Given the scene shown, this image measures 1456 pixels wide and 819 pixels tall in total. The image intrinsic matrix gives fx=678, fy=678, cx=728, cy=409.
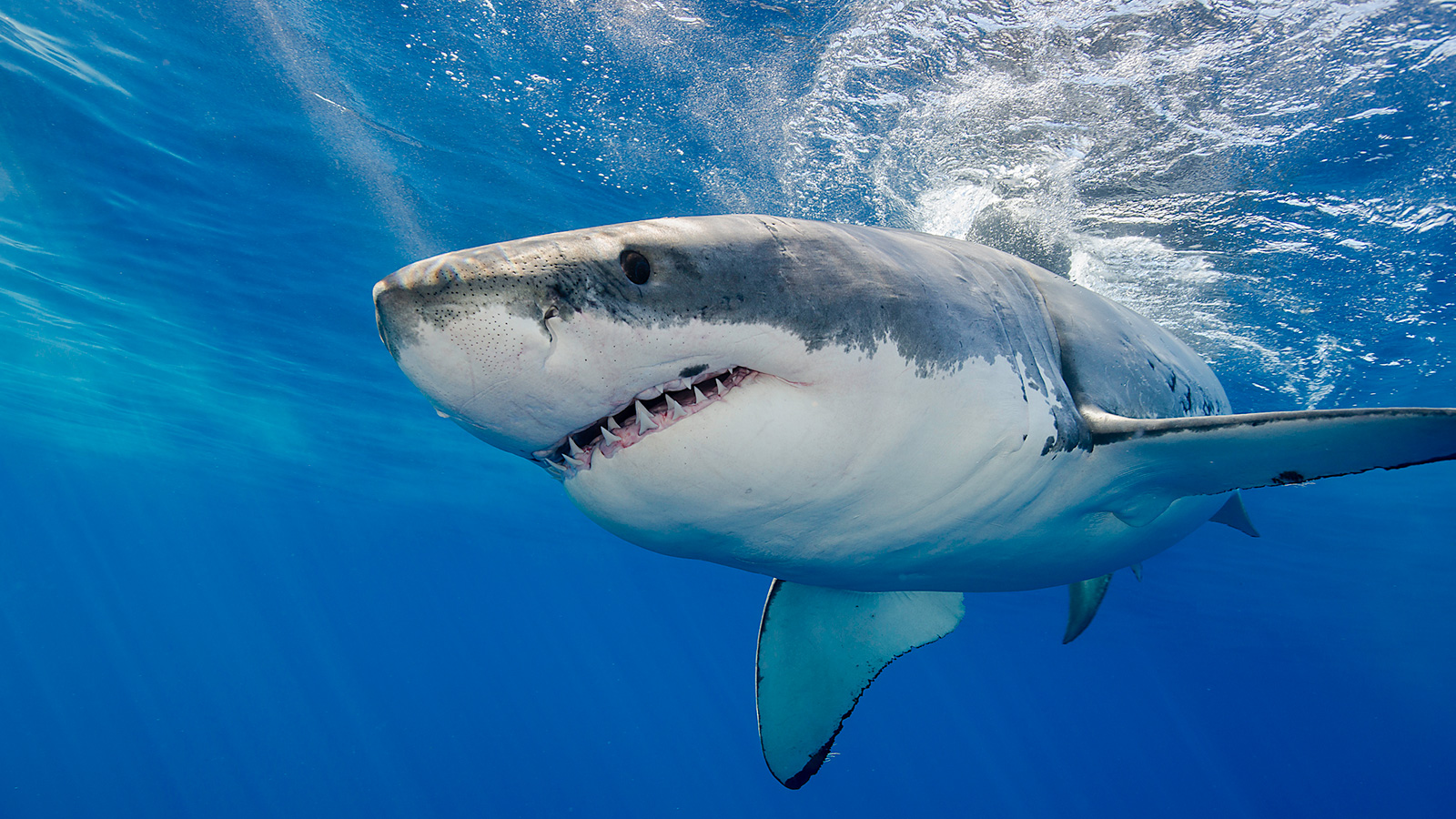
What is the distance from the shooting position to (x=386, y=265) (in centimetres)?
1274

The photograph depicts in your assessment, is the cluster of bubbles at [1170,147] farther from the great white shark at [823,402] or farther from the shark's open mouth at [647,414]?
the shark's open mouth at [647,414]

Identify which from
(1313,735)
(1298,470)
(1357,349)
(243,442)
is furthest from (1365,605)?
(1313,735)

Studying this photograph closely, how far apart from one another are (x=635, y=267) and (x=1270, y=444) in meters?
2.07

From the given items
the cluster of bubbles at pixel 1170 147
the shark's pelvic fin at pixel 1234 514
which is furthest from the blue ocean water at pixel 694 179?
the shark's pelvic fin at pixel 1234 514

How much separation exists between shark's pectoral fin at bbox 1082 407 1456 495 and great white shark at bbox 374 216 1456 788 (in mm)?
10

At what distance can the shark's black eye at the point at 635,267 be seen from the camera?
161cm

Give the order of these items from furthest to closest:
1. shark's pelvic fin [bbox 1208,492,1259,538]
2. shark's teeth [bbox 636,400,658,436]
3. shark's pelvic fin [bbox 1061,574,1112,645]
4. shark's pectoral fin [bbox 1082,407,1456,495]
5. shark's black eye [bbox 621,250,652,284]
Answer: shark's pelvic fin [bbox 1208,492,1259,538] < shark's pelvic fin [bbox 1061,574,1112,645] < shark's pectoral fin [bbox 1082,407,1456,495] < shark's teeth [bbox 636,400,658,436] < shark's black eye [bbox 621,250,652,284]

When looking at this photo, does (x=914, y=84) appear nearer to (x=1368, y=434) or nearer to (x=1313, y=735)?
(x=1368, y=434)

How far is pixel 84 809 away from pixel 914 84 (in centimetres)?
9209

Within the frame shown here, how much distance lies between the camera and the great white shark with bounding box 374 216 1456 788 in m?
1.54

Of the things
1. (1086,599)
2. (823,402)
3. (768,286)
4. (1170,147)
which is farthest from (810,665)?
(1170,147)

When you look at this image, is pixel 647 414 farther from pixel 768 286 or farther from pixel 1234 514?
pixel 1234 514

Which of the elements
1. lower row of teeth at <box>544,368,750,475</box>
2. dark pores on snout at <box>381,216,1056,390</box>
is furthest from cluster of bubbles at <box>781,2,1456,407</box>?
lower row of teeth at <box>544,368,750,475</box>

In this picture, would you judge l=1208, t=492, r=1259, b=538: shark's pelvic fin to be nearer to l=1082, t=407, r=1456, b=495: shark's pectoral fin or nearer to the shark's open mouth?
l=1082, t=407, r=1456, b=495: shark's pectoral fin
